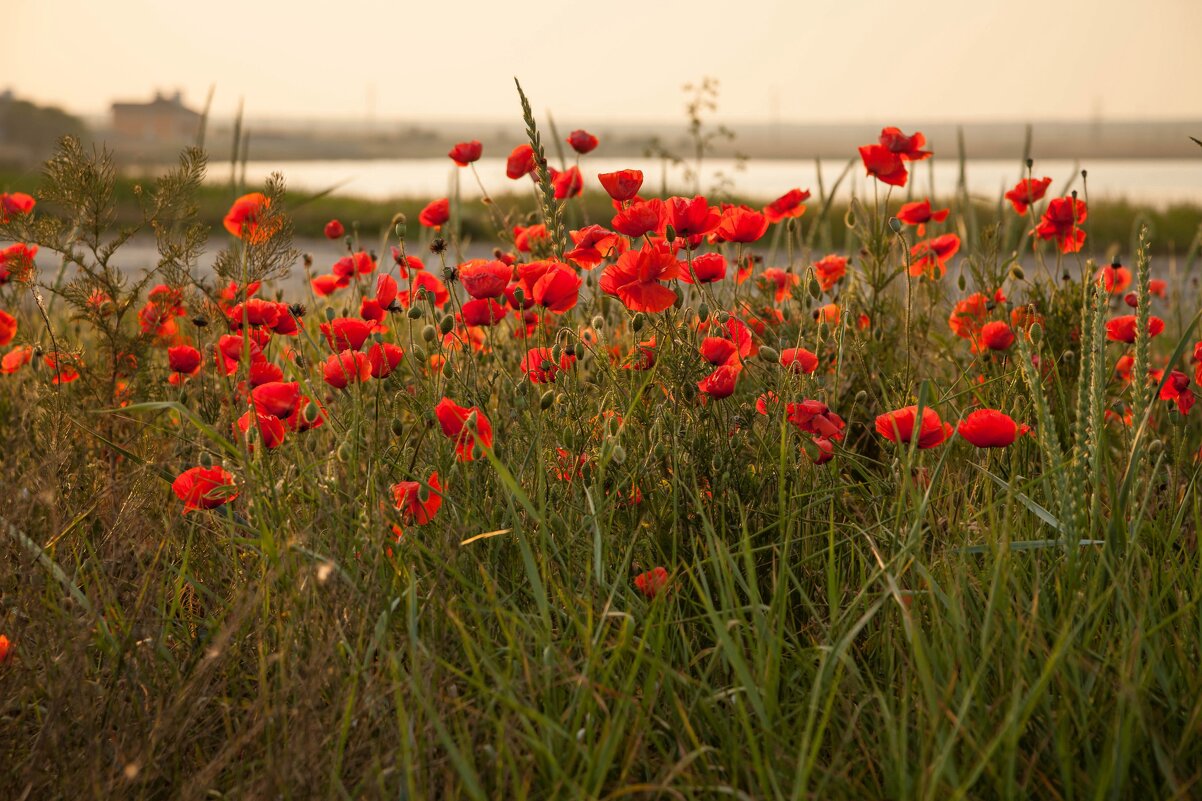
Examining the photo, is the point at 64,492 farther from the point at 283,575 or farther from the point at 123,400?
the point at 283,575

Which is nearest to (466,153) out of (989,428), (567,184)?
(567,184)

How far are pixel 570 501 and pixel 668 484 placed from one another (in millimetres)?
188

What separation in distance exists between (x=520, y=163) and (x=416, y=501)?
1086 mm

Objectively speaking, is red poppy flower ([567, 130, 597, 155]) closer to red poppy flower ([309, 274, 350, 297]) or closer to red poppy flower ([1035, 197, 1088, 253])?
red poppy flower ([309, 274, 350, 297])

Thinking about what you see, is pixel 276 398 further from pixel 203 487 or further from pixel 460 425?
pixel 460 425

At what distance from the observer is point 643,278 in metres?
1.89

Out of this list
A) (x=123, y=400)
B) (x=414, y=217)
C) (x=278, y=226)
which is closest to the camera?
(x=278, y=226)

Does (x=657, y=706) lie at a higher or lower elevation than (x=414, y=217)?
lower

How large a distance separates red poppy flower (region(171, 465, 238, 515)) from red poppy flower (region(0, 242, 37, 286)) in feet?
A: 3.10

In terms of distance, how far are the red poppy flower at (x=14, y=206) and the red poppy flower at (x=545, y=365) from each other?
4.26ft

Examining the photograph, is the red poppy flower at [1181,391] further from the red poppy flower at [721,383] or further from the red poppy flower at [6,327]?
the red poppy flower at [6,327]

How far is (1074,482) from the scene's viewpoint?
156cm

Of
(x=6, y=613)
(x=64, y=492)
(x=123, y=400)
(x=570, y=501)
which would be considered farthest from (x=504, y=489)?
(x=123, y=400)

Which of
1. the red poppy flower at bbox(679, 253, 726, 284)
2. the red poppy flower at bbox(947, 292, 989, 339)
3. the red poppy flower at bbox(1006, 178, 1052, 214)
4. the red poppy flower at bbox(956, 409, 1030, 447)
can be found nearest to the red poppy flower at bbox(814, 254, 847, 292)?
the red poppy flower at bbox(947, 292, 989, 339)
